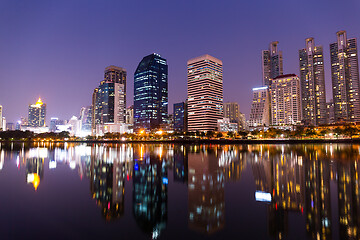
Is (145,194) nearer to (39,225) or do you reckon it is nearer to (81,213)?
(81,213)

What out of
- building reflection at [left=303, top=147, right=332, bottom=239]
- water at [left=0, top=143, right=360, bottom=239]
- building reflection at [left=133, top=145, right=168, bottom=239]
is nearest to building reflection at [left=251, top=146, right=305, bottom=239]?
water at [left=0, top=143, right=360, bottom=239]

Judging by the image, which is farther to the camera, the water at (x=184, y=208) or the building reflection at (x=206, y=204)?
the building reflection at (x=206, y=204)

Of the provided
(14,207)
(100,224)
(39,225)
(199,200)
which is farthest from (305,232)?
(14,207)

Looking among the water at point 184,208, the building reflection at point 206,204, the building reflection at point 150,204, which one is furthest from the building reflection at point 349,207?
the building reflection at point 150,204

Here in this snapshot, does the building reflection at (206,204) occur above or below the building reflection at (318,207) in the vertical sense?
below

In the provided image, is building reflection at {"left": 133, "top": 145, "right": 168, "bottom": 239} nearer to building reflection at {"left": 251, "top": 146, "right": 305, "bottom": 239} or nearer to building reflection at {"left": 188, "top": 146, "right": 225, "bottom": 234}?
building reflection at {"left": 188, "top": 146, "right": 225, "bottom": 234}

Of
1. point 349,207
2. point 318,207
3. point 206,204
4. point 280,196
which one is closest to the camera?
point 349,207

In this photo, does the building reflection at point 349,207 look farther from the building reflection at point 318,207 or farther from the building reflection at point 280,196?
the building reflection at point 280,196

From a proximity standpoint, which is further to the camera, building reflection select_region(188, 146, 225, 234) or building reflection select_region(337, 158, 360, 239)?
building reflection select_region(188, 146, 225, 234)

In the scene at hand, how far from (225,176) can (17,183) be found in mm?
21525

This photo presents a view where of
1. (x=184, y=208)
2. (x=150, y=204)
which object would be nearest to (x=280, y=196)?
(x=184, y=208)

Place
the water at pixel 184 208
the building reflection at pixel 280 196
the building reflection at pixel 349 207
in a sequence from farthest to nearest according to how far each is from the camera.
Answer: the building reflection at pixel 280 196 < the water at pixel 184 208 < the building reflection at pixel 349 207

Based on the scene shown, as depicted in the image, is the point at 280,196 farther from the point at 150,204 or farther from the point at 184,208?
the point at 150,204

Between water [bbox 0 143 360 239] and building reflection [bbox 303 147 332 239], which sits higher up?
building reflection [bbox 303 147 332 239]
